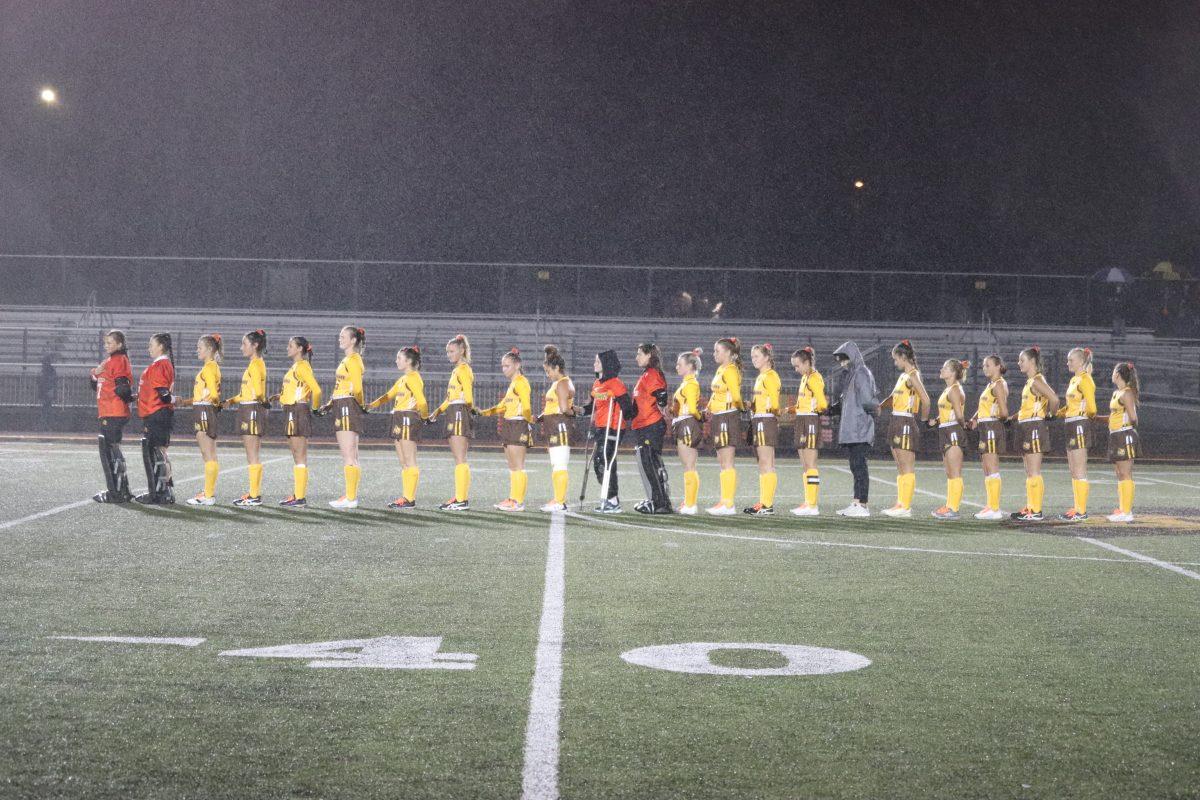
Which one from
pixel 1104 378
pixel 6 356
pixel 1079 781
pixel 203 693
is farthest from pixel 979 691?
pixel 6 356

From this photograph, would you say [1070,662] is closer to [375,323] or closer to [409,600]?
[409,600]

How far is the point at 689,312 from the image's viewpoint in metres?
34.3

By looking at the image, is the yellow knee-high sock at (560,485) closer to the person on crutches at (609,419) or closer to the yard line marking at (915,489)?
the person on crutches at (609,419)

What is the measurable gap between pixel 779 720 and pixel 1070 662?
1.91 meters

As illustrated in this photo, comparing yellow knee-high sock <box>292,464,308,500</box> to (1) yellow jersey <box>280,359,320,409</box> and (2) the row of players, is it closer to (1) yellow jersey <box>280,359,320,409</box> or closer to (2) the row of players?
(2) the row of players

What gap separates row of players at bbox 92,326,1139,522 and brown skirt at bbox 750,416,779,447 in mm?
13

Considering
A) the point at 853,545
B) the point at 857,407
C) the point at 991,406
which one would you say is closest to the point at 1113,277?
the point at 991,406

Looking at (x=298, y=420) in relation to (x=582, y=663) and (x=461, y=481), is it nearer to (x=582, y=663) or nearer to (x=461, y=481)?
(x=461, y=481)

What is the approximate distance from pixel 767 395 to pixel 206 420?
5.88m

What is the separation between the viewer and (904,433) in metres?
13.2

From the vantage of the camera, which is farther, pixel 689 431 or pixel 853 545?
pixel 689 431

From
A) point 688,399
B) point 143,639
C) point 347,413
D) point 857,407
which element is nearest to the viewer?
point 143,639

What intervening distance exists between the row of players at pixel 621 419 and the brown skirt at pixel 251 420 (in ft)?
0.06

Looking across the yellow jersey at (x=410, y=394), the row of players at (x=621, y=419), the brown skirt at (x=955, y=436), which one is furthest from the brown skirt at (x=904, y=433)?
the yellow jersey at (x=410, y=394)
